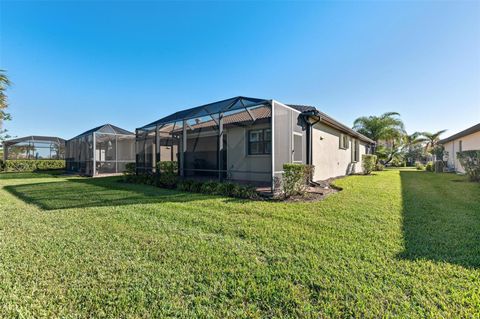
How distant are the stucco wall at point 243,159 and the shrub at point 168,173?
2.52 m

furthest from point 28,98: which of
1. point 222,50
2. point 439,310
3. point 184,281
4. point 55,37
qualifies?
point 439,310

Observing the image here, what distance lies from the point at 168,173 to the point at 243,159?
135 inches

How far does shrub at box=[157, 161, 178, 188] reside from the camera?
926 centimetres

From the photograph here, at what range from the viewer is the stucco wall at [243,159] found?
30.8 feet

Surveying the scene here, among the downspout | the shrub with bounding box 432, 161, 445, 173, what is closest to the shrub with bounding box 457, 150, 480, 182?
the downspout

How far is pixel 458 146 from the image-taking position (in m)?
17.3

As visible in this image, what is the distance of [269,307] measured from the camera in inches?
76.4

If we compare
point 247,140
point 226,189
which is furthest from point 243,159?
point 226,189

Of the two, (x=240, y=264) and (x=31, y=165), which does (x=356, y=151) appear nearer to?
(x=240, y=264)

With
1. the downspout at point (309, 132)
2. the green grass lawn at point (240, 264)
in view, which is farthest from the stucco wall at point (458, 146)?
the green grass lawn at point (240, 264)

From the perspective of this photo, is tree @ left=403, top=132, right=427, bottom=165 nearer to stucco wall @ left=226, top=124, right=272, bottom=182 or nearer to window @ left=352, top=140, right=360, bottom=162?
window @ left=352, top=140, right=360, bottom=162

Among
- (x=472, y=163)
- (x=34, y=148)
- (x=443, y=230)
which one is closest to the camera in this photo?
(x=443, y=230)

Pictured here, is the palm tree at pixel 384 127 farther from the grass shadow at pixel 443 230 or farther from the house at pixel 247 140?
the grass shadow at pixel 443 230

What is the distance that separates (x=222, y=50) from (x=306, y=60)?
4668 millimetres
